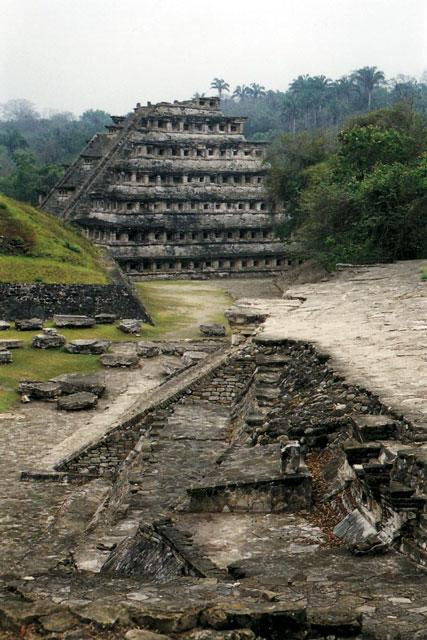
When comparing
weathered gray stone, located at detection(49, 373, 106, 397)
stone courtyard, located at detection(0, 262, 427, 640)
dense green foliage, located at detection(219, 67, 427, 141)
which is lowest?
weathered gray stone, located at detection(49, 373, 106, 397)

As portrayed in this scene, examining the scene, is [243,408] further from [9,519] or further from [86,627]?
[86,627]

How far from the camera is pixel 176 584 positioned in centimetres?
593

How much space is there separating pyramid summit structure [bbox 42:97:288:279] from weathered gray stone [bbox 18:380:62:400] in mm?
25942

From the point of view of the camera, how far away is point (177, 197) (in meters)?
49.9

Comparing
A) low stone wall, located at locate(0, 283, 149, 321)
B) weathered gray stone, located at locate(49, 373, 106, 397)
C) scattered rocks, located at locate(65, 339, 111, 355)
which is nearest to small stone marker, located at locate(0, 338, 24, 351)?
scattered rocks, located at locate(65, 339, 111, 355)

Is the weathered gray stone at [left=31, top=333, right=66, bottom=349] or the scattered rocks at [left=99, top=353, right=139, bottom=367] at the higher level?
the weathered gray stone at [left=31, top=333, right=66, bottom=349]

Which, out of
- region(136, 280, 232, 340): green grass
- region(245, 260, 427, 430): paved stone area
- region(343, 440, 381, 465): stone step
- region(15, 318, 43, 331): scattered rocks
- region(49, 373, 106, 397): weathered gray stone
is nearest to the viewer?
region(343, 440, 381, 465): stone step

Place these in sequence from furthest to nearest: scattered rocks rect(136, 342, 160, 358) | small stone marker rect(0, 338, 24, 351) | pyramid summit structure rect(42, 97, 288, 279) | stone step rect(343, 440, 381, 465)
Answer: pyramid summit structure rect(42, 97, 288, 279), scattered rocks rect(136, 342, 160, 358), small stone marker rect(0, 338, 24, 351), stone step rect(343, 440, 381, 465)

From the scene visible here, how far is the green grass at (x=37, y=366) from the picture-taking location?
2227 cm

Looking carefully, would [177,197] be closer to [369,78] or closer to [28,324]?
[28,324]

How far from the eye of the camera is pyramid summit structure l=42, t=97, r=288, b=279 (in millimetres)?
48375

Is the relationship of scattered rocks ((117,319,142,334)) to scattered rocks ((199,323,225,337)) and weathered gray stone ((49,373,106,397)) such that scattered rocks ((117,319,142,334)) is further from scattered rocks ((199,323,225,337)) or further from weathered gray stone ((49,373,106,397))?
weathered gray stone ((49,373,106,397))

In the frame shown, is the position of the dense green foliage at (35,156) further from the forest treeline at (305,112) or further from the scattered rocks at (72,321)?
the scattered rocks at (72,321)

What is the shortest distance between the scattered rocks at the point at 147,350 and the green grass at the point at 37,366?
1324 mm
